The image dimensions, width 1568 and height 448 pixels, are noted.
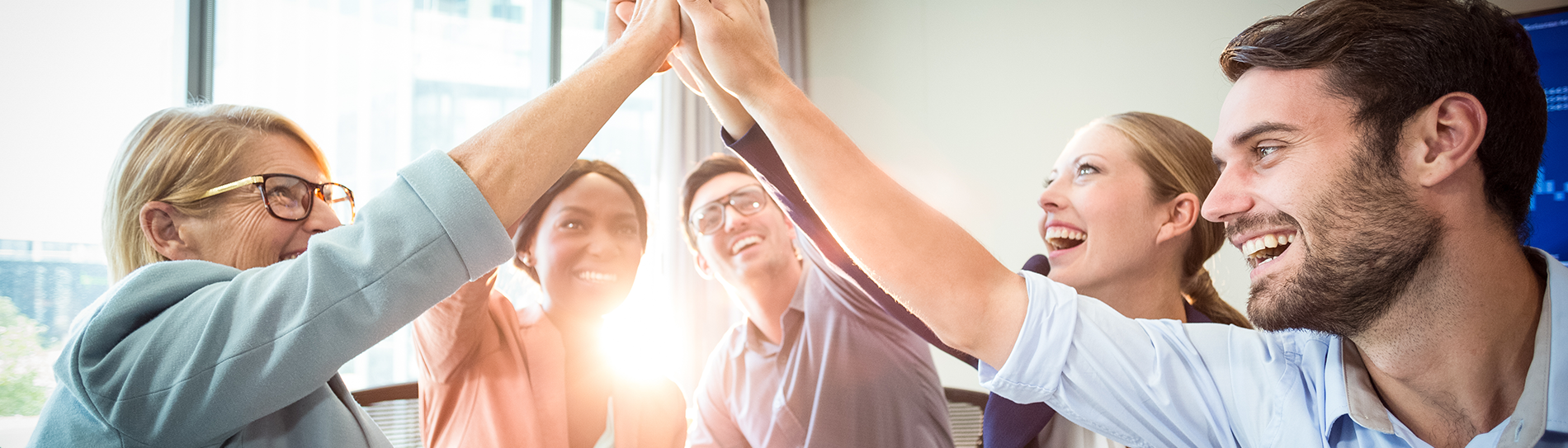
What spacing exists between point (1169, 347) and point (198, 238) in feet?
4.54

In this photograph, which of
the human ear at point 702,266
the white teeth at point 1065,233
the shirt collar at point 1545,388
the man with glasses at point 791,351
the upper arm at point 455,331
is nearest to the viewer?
the shirt collar at point 1545,388

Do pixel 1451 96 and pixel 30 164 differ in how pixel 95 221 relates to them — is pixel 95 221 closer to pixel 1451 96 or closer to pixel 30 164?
pixel 30 164

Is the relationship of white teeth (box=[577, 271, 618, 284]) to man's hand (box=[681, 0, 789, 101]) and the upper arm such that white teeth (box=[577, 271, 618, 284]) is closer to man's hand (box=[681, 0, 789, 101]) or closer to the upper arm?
the upper arm

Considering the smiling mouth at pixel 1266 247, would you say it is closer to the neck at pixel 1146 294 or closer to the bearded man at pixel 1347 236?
the bearded man at pixel 1347 236

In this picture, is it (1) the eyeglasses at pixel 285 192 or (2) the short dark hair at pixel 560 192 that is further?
(2) the short dark hair at pixel 560 192

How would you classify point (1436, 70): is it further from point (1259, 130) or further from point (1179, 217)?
point (1179, 217)

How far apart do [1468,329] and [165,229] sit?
5.57 feet

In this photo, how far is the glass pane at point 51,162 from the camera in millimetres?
2447

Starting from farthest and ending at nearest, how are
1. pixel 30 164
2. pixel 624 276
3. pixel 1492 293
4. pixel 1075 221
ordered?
pixel 30 164 < pixel 624 276 < pixel 1075 221 < pixel 1492 293

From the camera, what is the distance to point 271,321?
0.73m

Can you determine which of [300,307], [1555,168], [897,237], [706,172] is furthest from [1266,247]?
[1555,168]

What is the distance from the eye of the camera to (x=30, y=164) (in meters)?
2.48

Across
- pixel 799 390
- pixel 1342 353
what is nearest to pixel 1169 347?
pixel 1342 353

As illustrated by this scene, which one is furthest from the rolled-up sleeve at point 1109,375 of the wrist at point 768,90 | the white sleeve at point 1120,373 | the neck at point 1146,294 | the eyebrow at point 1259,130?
the neck at point 1146,294
